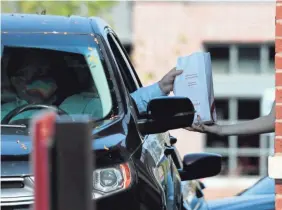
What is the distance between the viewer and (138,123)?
4.45 meters

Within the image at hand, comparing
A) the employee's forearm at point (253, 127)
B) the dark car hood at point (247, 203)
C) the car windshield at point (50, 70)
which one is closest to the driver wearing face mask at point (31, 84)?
the car windshield at point (50, 70)

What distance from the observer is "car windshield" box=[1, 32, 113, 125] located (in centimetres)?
476

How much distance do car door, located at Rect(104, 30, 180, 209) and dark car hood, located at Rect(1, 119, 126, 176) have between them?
228 millimetres

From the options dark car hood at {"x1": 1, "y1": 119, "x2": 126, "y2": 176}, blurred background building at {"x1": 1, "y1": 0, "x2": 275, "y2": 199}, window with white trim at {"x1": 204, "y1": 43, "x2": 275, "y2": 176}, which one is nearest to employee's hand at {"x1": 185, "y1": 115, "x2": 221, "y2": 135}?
dark car hood at {"x1": 1, "y1": 119, "x2": 126, "y2": 176}

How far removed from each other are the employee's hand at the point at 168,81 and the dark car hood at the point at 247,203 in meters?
1.13

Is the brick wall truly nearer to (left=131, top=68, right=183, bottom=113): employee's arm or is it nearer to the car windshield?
(left=131, top=68, right=183, bottom=113): employee's arm

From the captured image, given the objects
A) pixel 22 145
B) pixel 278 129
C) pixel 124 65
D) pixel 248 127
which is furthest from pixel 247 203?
pixel 22 145

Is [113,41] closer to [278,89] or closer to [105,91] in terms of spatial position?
[105,91]

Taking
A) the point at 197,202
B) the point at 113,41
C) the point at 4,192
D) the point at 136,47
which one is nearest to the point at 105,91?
the point at 113,41

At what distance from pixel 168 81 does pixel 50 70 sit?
62cm

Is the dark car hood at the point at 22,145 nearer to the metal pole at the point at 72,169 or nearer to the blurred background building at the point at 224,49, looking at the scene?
the metal pole at the point at 72,169

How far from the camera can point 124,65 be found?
5.44 metres

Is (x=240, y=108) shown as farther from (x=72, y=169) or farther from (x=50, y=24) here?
(x=72, y=169)

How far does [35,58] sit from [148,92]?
621 mm
